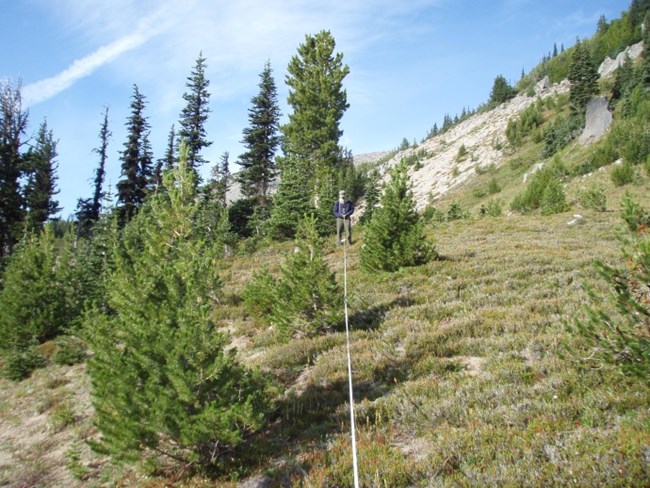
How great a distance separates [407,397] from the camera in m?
5.51

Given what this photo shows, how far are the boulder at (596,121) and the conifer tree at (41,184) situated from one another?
49477 millimetres

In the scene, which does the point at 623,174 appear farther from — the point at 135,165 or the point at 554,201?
the point at 135,165

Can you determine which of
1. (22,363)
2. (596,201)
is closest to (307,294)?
(22,363)

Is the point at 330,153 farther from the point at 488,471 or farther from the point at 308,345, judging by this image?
the point at 488,471

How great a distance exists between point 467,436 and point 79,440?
23.2 ft

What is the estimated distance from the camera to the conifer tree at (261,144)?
3222 centimetres

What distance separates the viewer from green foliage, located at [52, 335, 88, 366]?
39.6 ft

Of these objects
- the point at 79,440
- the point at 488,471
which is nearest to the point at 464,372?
the point at 488,471

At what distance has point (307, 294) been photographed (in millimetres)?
8352

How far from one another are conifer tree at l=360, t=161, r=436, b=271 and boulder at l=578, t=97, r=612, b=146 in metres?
35.9

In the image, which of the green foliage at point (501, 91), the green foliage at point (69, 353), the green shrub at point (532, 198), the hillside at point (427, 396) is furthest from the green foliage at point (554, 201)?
the green foliage at point (501, 91)

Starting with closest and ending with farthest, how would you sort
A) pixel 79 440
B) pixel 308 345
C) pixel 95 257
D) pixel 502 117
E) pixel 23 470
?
1. pixel 23 470
2. pixel 79 440
3. pixel 308 345
4. pixel 95 257
5. pixel 502 117

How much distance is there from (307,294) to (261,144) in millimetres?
26435

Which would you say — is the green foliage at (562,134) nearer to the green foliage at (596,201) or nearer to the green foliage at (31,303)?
the green foliage at (596,201)
